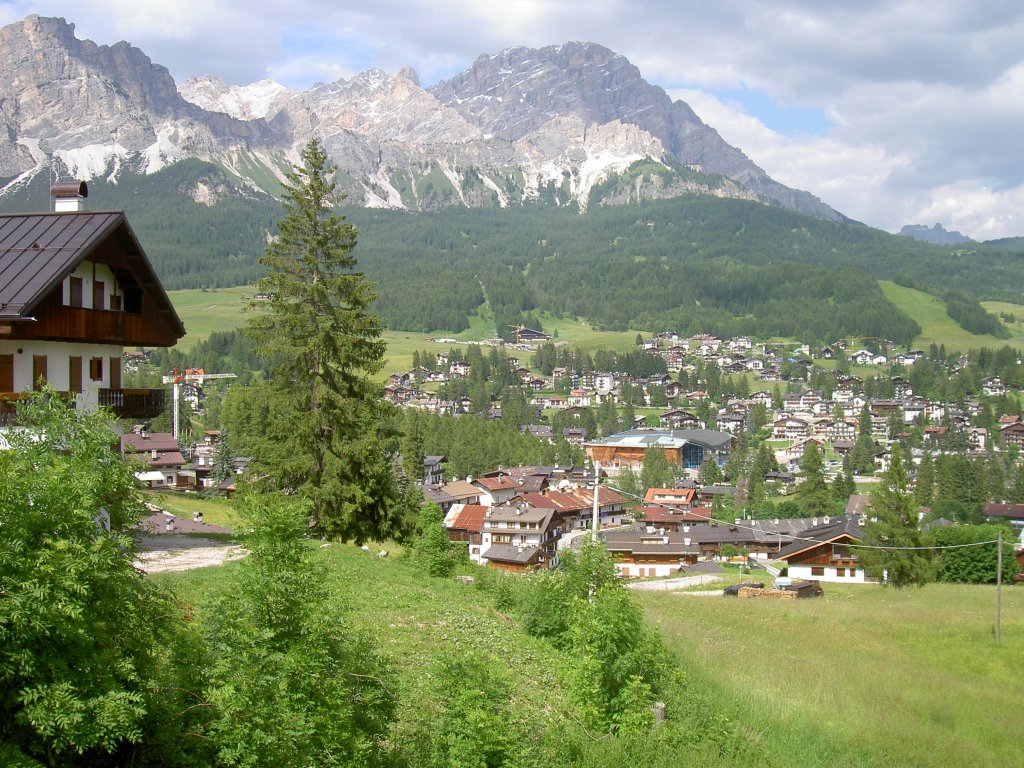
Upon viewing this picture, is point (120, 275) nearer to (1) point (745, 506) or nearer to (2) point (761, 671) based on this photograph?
(2) point (761, 671)

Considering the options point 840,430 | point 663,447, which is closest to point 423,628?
point 663,447

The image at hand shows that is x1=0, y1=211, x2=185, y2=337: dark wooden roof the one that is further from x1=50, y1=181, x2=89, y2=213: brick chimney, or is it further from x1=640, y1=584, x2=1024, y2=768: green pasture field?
x1=640, y1=584, x2=1024, y2=768: green pasture field

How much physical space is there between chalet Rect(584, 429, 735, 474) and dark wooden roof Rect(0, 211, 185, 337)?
4490 inches

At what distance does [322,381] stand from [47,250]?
1027 centimetres

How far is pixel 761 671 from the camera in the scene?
1844 cm

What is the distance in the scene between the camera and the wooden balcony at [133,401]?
19.4m

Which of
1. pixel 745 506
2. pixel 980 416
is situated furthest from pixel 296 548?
pixel 980 416

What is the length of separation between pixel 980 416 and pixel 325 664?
17095 cm

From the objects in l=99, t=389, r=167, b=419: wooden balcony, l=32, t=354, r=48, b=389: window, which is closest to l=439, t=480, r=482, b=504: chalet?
l=99, t=389, r=167, b=419: wooden balcony

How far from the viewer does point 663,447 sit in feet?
454

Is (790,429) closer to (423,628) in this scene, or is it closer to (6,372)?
(423,628)

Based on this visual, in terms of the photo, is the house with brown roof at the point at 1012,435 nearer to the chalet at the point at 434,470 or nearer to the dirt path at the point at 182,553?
the chalet at the point at 434,470

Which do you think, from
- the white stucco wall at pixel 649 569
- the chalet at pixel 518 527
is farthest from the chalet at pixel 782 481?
the white stucco wall at pixel 649 569

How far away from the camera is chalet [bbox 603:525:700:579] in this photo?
68.3m
